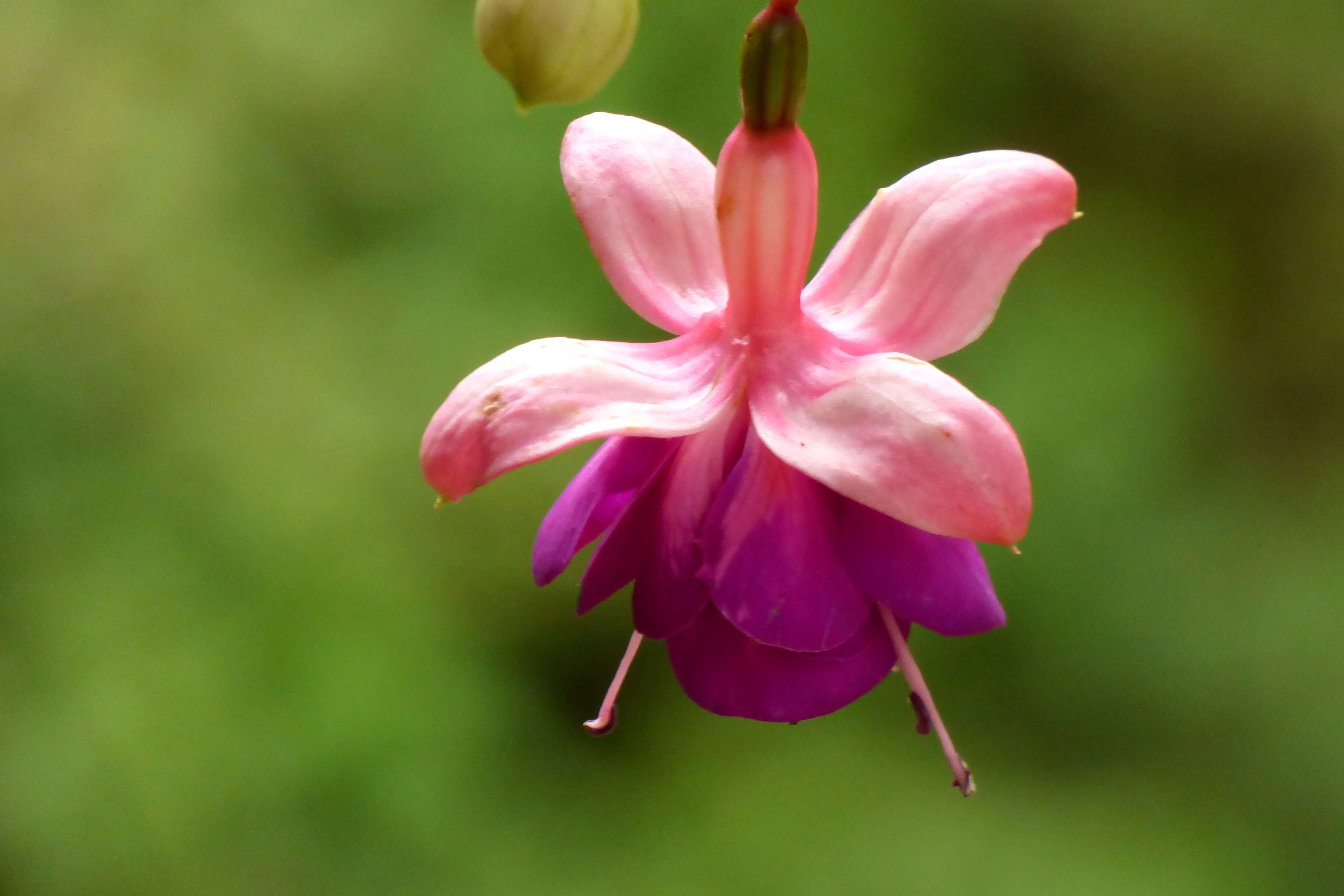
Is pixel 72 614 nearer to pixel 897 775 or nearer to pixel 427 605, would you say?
pixel 427 605

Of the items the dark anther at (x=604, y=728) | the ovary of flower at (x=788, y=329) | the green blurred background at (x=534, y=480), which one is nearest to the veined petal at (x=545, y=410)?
the ovary of flower at (x=788, y=329)

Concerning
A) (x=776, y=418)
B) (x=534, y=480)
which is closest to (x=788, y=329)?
(x=776, y=418)

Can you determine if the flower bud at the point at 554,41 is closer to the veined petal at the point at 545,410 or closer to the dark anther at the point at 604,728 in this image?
the veined petal at the point at 545,410

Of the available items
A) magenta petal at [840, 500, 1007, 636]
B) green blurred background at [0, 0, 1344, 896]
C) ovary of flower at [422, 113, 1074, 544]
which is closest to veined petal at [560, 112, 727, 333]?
ovary of flower at [422, 113, 1074, 544]

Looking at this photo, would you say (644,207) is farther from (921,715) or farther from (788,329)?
(921,715)

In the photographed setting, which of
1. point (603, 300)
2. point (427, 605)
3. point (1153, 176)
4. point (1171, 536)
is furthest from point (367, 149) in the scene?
point (1171, 536)
